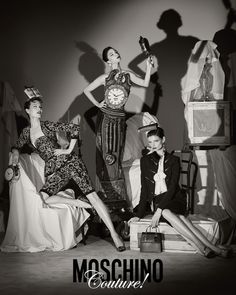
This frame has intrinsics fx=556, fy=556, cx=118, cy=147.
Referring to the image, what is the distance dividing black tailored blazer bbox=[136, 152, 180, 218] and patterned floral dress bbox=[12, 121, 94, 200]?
556 mm

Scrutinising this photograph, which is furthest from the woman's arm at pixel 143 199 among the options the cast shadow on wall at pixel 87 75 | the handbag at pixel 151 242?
the cast shadow on wall at pixel 87 75

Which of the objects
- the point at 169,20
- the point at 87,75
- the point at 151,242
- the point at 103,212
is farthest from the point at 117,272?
the point at 169,20

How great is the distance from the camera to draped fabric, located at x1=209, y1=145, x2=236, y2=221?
568cm

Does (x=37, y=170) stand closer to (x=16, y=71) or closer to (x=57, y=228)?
(x=57, y=228)

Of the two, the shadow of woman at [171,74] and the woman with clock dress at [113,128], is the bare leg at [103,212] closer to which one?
the woman with clock dress at [113,128]

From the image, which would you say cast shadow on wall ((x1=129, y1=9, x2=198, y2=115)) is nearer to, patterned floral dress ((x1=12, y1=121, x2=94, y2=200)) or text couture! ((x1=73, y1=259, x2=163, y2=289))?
patterned floral dress ((x1=12, y1=121, x2=94, y2=200))

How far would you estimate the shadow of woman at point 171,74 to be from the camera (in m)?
6.65

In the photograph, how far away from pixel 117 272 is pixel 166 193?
956 millimetres

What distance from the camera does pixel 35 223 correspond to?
5.08m

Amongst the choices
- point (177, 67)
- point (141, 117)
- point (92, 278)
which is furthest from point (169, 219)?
point (177, 67)

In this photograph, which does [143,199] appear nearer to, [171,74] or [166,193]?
[166,193]

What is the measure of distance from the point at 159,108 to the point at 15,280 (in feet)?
11.0

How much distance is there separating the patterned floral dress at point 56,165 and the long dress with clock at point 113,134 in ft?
1.56

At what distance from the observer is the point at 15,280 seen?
154 inches
